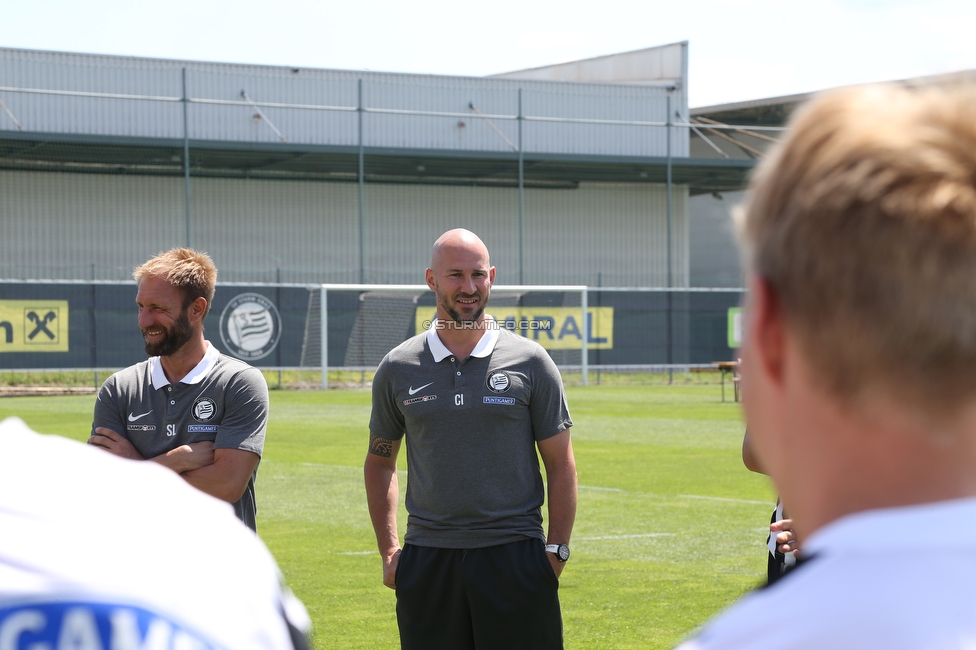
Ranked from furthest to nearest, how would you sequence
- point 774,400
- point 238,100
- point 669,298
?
point 238,100 → point 669,298 → point 774,400

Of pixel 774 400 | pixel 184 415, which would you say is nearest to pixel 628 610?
pixel 184 415

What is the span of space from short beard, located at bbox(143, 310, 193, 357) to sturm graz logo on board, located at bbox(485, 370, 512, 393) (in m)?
1.22

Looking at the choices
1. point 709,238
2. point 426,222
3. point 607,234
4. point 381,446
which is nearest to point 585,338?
point 426,222

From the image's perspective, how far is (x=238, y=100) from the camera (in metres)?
39.4

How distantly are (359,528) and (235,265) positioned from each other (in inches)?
1193

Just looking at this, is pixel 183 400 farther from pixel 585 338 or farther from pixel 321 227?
pixel 321 227

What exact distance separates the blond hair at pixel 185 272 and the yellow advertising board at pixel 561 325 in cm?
2713

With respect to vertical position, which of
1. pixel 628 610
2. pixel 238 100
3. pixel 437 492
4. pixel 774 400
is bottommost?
pixel 628 610

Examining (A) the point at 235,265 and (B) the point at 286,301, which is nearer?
(B) the point at 286,301

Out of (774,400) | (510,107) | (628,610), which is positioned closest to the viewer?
(774,400)

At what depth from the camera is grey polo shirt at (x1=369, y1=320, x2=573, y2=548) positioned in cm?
453

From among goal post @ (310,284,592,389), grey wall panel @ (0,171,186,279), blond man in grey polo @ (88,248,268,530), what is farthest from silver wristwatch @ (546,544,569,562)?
grey wall panel @ (0,171,186,279)

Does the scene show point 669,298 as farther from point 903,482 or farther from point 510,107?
point 903,482

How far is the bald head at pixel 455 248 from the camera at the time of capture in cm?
491
